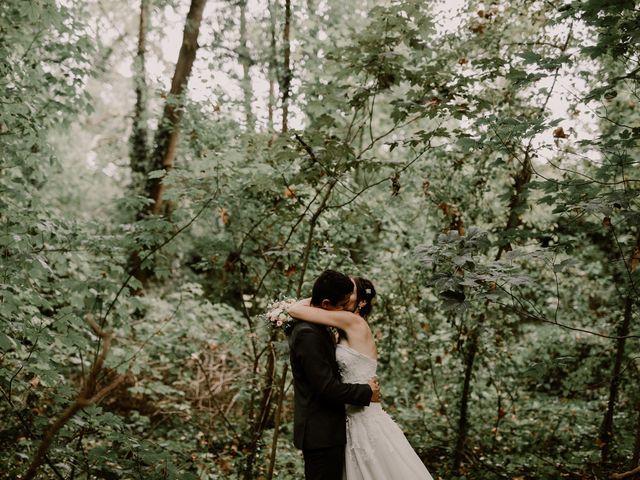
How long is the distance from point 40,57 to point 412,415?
6.25m

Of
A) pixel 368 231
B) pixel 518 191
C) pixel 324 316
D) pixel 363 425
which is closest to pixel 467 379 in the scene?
pixel 518 191

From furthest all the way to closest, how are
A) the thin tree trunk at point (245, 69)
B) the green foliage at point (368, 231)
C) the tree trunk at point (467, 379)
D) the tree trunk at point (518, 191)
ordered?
the thin tree trunk at point (245, 69) < the tree trunk at point (467, 379) < the tree trunk at point (518, 191) < the green foliage at point (368, 231)

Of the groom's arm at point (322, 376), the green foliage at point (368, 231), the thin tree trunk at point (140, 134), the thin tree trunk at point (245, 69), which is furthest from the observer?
the thin tree trunk at point (140, 134)

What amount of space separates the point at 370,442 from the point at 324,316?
2.72 feet

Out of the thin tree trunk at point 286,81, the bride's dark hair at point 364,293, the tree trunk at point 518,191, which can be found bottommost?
the bride's dark hair at point 364,293

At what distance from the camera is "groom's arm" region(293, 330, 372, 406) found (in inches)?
107

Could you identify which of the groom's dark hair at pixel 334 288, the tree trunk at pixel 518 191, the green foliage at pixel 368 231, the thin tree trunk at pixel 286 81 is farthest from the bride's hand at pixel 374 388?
the thin tree trunk at pixel 286 81

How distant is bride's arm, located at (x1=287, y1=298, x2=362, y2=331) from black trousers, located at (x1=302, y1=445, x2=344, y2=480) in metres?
0.73

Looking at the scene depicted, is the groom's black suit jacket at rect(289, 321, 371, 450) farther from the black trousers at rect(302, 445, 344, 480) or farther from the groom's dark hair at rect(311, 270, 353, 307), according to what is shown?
the groom's dark hair at rect(311, 270, 353, 307)

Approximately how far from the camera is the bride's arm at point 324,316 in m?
2.90

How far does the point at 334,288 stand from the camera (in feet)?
9.78

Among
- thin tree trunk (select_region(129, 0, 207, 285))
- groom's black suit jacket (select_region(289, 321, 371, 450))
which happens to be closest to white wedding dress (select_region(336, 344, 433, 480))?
groom's black suit jacket (select_region(289, 321, 371, 450))

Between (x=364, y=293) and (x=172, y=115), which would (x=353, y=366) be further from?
(x=172, y=115)

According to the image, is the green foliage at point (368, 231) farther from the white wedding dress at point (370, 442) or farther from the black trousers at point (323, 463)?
the black trousers at point (323, 463)
